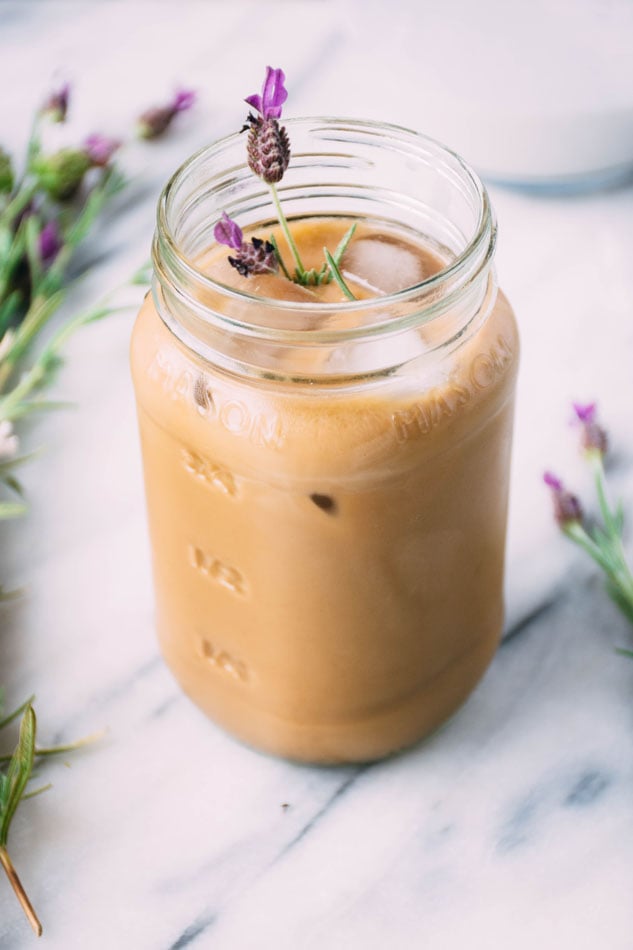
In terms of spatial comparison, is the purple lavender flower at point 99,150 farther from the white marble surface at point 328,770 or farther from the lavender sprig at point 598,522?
the lavender sprig at point 598,522

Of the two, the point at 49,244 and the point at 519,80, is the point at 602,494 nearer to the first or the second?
the point at 519,80

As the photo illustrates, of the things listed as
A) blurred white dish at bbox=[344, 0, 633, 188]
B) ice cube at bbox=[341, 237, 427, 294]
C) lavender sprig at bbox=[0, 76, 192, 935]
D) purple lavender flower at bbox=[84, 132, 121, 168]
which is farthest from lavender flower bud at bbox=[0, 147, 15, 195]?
ice cube at bbox=[341, 237, 427, 294]

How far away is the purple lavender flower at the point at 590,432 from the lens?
91cm

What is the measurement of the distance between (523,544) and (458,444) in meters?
0.31

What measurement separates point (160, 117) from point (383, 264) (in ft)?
2.15

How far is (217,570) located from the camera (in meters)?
0.68

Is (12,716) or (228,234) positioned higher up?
(228,234)

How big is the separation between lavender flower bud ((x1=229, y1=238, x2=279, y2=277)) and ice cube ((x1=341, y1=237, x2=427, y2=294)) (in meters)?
0.07

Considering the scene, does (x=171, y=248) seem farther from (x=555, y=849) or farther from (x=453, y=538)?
(x=555, y=849)

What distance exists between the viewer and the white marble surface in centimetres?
70

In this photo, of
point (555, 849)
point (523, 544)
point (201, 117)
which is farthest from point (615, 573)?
point (201, 117)

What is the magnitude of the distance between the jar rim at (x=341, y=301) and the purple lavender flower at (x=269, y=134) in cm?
6

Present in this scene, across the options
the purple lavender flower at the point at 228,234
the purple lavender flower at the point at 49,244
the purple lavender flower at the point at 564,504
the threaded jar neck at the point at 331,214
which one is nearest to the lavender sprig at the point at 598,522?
the purple lavender flower at the point at 564,504

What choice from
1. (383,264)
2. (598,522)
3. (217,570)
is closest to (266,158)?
(383,264)
